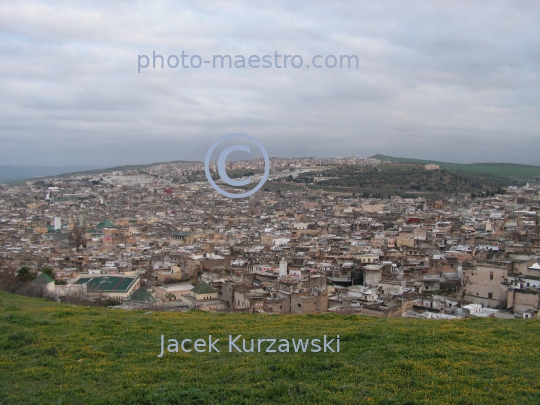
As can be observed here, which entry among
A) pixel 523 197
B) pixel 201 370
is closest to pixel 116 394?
pixel 201 370

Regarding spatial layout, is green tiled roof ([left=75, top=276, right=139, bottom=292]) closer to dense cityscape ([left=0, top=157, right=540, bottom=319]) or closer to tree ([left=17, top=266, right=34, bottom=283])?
dense cityscape ([left=0, top=157, right=540, bottom=319])

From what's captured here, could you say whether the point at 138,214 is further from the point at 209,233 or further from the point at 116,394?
the point at 116,394

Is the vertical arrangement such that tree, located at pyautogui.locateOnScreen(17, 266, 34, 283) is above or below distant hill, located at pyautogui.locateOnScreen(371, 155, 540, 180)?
below

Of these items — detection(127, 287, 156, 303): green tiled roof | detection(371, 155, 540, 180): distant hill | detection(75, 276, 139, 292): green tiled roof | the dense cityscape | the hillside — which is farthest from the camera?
detection(371, 155, 540, 180): distant hill

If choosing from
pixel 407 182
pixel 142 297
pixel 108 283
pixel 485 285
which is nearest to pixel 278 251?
pixel 108 283

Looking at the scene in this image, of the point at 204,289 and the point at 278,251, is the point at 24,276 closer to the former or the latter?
the point at 204,289

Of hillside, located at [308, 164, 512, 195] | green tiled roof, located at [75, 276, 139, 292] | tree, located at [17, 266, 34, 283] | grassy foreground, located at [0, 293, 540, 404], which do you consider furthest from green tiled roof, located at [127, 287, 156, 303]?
hillside, located at [308, 164, 512, 195]

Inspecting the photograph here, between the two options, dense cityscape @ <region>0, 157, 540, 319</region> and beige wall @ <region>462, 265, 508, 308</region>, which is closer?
dense cityscape @ <region>0, 157, 540, 319</region>

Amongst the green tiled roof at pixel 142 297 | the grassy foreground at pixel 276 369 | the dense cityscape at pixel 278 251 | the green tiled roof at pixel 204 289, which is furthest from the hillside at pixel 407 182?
the grassy foreground at pixel 276 369
